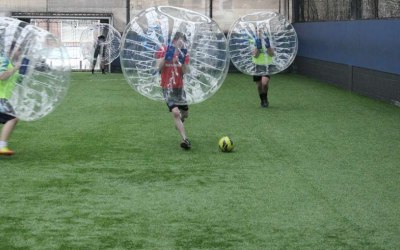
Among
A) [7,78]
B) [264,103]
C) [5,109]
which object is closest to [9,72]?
[7,78]

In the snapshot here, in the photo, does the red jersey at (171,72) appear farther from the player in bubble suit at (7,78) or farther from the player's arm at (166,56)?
the player in bubble suit at (7,78)

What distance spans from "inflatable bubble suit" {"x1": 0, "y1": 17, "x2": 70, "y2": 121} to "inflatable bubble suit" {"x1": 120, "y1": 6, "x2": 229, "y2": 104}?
1142 millimetres

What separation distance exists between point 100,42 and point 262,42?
14506 mm

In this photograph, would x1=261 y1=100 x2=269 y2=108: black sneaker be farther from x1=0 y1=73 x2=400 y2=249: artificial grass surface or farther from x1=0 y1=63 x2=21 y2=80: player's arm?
x1=0 y1=63 x2=21 y2=80: player's arm

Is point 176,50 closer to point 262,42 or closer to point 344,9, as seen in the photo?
point 262,42

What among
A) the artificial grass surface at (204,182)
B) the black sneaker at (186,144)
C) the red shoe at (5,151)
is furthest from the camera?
the black sneaker at (186,144)

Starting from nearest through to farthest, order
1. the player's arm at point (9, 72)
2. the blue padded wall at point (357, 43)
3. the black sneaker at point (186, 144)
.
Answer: the player's arm at point (9, 72) → the black sneaker at point (186, 144) → the blue padded wall at point (357, 43)

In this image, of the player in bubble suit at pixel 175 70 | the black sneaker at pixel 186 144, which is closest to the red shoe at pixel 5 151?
the player in bubble suit at pixel 175 70

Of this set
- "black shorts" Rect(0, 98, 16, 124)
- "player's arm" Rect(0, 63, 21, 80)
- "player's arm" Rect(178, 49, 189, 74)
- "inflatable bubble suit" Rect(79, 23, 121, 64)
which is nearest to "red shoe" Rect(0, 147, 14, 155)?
"black shorts" Rect(0, 98, 16, 124)

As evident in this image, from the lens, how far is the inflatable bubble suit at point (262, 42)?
1727 centimetres

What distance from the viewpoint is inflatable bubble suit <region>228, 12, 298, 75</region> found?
17.3 meters

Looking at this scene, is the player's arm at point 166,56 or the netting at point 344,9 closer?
the player's arm at point 166,56

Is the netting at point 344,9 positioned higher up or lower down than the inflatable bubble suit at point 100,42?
higher up

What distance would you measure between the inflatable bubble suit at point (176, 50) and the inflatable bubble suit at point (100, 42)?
63.8 feet
